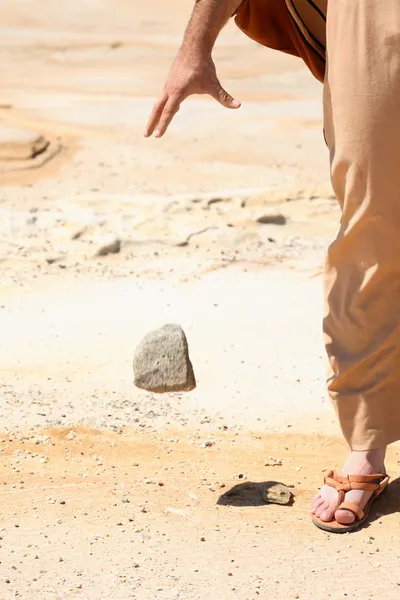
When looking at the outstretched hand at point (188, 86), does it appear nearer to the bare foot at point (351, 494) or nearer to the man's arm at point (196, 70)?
the man's arm at point (196, 70)

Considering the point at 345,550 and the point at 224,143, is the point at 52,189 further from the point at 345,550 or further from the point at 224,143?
the point at 345,550

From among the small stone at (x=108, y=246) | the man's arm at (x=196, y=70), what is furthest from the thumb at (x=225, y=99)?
the small stone at (x=108, y=246)

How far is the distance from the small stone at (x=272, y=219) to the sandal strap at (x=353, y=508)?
11.1 ft

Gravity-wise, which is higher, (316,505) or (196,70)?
(196,70)

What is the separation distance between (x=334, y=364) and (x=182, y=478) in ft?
1.80

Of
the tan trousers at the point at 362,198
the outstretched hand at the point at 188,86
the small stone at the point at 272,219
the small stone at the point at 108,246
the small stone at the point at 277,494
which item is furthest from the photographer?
the small stone at the point at 272,219

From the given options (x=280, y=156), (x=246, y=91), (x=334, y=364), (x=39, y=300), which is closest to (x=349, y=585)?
(x=334, y=364)

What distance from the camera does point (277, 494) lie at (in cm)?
262

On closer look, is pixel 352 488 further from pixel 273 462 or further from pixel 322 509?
pixel 273 462

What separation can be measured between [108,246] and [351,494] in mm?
2860

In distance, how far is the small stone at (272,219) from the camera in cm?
575

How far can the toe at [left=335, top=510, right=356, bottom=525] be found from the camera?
245 centimetres

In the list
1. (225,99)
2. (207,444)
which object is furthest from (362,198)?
(207,444)

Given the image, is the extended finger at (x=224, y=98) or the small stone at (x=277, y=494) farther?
the small stone at (x=277, y=494)
